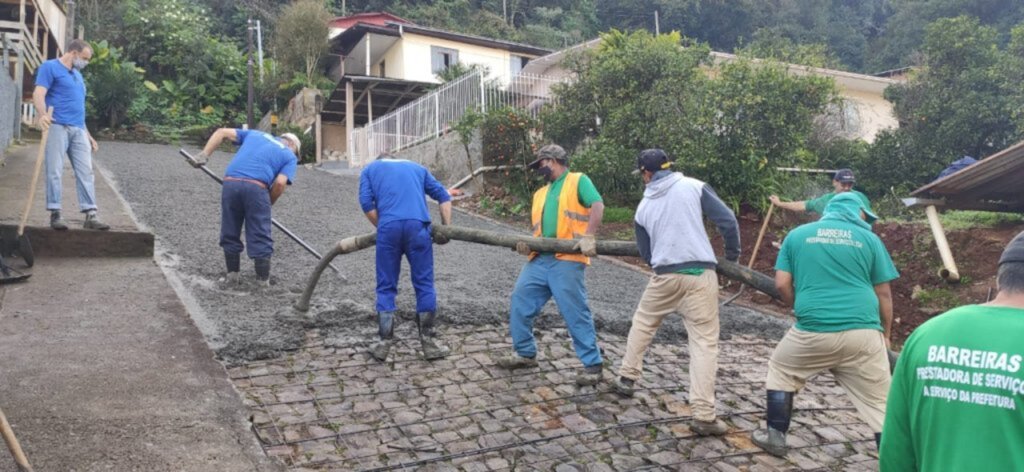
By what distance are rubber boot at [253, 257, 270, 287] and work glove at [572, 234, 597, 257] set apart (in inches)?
125

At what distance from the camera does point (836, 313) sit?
12.9 ft

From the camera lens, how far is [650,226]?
4715 millimetres

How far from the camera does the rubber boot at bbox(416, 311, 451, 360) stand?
5305mm

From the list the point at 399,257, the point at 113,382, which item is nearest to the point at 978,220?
the point at 399,257

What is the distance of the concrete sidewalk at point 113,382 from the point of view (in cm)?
343

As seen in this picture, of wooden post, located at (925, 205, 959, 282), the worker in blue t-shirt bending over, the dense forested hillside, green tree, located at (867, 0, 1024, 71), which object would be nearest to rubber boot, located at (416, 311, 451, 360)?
the worker in blue t-shirt bending over

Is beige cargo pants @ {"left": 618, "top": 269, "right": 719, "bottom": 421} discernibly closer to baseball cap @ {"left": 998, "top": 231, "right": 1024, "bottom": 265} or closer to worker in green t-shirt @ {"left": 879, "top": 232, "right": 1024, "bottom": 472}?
worker in green t-shirt @ {"left": 879, "top": 232, "right": 1024, "bottom": 472}

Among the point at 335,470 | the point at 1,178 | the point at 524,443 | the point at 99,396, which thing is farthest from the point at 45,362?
the point at 1,178

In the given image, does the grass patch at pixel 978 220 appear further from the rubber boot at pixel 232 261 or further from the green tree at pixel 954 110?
the rubber boot at pixel 232 261

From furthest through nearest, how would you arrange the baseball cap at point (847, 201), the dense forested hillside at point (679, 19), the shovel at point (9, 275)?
the dense forested hillside at point (679, 19) → the shovel at point (9, 275) → the baseball cap at point (847, 201)

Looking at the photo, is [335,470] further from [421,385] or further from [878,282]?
[878,282]

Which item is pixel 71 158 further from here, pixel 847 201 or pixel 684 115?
pixel 684 115

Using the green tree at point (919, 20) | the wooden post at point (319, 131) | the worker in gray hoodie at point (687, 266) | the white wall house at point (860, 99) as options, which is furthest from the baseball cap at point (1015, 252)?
the green tree at point (919, 20)

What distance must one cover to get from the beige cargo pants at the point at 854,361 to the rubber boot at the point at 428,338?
239 centimetres
